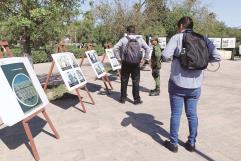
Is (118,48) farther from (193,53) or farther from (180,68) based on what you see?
(193,53)

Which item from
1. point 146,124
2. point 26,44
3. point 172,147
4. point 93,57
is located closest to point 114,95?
point 93,57

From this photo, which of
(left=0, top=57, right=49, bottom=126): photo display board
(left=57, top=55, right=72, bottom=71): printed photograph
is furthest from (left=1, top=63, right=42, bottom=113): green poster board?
(left=57, top=55, right=72, bottom=71): printed photograph

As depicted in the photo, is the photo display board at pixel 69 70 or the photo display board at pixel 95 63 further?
the photo display board at pixel 95 63

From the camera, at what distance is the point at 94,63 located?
904 cm

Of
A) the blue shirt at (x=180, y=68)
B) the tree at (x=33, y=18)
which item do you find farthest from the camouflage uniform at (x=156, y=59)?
the blue shirt at (x=180, y=68)

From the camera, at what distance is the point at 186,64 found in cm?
439

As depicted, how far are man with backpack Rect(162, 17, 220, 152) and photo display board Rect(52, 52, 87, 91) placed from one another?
269cm

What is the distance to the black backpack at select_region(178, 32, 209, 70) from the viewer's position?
437cm

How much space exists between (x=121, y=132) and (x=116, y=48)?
8.27ft

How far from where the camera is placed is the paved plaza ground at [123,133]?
15.7 feet

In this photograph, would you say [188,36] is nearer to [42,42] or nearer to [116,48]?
[116,48]

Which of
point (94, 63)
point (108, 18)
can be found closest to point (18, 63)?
point (94, 63)

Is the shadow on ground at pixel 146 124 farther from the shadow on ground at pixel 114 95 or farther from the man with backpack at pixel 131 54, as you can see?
the shadow on ground at pixel 114 95

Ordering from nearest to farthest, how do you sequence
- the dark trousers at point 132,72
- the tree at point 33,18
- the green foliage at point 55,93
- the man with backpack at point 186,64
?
the man with backpack at point 186,64 < the dark trousers at point 132,72 < the tree at point 33,18 < the green foliage at point 55,93
